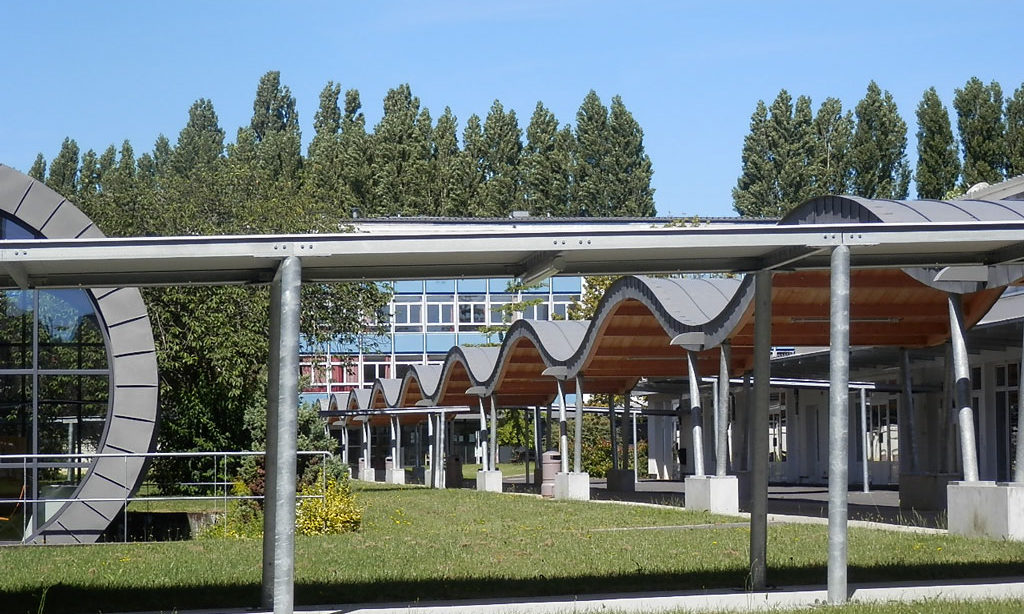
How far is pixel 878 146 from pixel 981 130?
748 centimetres

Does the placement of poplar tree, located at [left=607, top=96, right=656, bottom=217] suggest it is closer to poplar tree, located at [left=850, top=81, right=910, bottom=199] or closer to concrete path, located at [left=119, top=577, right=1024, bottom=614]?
poplar tree, located at [left=850, top=81, right=910, bottom=199]

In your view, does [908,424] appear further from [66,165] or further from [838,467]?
[66,165]

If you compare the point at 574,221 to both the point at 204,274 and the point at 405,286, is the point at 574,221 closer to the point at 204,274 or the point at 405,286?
the point at 405,286

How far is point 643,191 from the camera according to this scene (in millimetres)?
82312

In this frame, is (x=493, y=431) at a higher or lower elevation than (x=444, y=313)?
lower

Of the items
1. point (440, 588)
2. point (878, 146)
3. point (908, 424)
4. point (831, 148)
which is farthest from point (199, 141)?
point (440, 588)

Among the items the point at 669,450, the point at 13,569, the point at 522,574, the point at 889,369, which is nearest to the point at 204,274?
the point at 522,574

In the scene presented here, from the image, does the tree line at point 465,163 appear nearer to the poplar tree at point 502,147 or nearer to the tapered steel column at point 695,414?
the poplar tree at point 502,147

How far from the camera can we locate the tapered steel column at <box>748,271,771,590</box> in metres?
12.2

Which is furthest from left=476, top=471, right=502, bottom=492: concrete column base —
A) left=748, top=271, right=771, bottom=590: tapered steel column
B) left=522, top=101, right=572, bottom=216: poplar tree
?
left=522, top=101, right=572, bottom=216: poplar tree

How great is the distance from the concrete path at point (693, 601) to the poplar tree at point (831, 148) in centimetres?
6597

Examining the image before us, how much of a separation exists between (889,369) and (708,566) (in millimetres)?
24258

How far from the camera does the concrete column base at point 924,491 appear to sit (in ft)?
79.3

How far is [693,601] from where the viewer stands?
36.7ft
